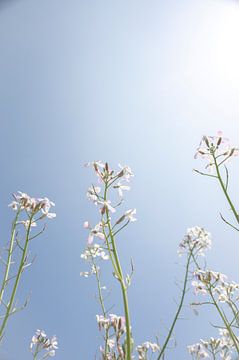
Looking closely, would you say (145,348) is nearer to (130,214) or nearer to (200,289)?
(200,289)

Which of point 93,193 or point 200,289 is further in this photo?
point 200,289

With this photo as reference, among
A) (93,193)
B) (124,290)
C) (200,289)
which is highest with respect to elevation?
(93,193)

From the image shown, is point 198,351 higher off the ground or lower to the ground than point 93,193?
lower

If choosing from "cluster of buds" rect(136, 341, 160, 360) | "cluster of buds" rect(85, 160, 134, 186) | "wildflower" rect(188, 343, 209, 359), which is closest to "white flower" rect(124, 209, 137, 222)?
"cluster of buds" rect(85, 160, 134, 186)

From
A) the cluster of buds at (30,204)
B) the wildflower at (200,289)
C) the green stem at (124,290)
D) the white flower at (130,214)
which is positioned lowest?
Result: the green stem at (124,290)

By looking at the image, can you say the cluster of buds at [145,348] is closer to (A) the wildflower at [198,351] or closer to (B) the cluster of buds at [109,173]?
→ (A) the wildflower at [198,351]

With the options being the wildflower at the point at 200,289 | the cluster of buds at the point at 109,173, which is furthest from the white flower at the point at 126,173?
the wildflower at the point at 200,289

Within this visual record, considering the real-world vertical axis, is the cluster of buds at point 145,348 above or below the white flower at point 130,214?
below

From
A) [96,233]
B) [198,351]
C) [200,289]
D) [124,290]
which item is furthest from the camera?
[198,351]

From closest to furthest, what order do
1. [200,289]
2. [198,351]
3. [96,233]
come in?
[96,233]
[200,289]
[198,351]

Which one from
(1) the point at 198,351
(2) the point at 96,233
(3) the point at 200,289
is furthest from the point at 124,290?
(1) the point at 198,351

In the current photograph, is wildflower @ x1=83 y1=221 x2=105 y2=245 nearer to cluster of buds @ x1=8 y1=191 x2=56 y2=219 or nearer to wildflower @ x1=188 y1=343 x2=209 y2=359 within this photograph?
cluster of buds @ x1=8 y1=191 x2=56 y2=219
